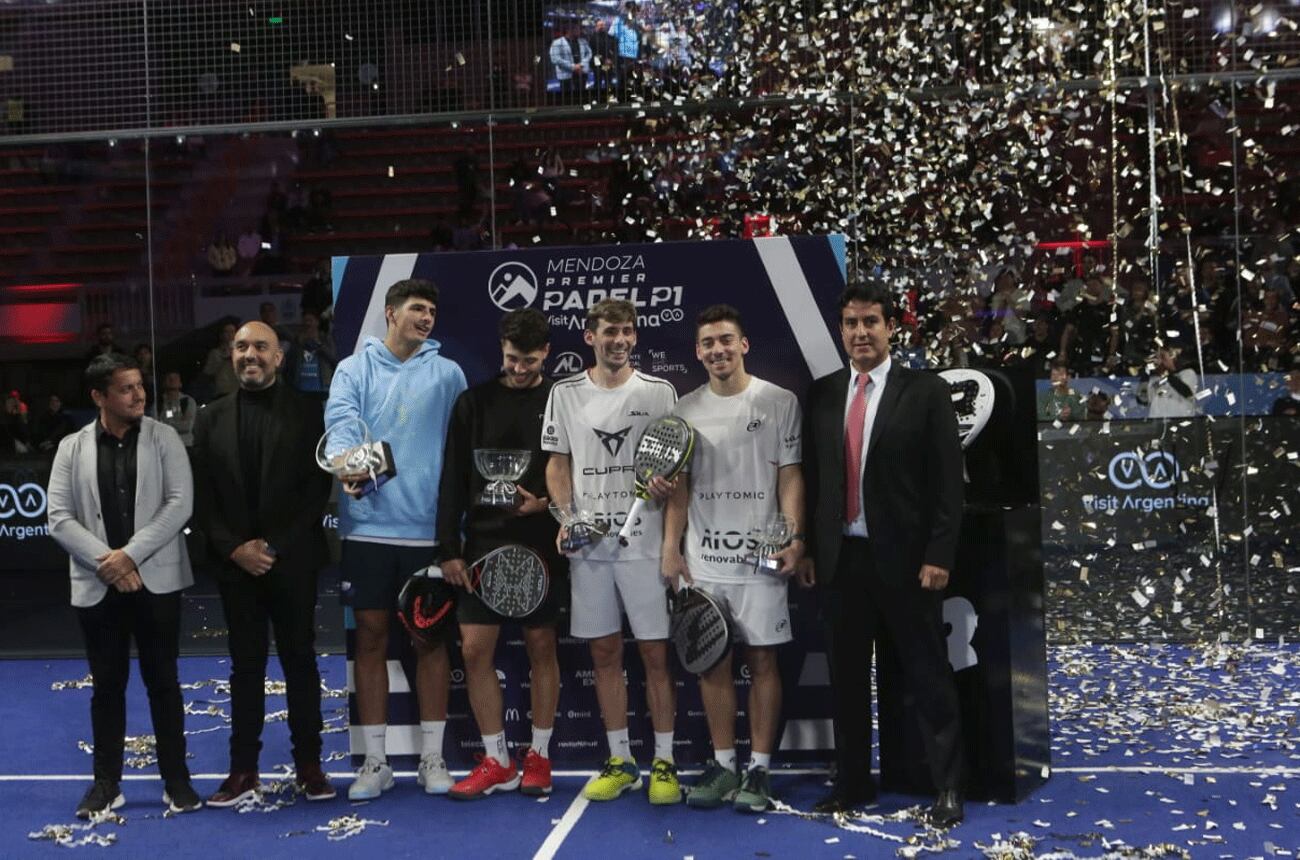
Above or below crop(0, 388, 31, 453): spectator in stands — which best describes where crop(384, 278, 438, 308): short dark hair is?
above

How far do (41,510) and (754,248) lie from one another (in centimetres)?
611

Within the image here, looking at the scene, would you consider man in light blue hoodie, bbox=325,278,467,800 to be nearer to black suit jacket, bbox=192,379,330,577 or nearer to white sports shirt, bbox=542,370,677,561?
black suit jacket, bbox=192,379,330,577

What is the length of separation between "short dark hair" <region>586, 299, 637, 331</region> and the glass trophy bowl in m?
0.94

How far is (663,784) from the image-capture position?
527 centimetres

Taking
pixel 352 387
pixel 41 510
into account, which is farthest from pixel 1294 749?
pixel 41 510

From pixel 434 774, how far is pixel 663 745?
2.97ft

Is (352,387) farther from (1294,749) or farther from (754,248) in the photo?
(1294,749)

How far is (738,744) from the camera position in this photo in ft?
18.7

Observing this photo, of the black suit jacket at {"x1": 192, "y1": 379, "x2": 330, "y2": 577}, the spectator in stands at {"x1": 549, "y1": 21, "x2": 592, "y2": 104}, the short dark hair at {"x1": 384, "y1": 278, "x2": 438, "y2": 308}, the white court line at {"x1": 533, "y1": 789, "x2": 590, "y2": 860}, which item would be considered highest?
the spectator in stands at {"x1": 549, "y1": 21, "x2": 592, "y2": 104}

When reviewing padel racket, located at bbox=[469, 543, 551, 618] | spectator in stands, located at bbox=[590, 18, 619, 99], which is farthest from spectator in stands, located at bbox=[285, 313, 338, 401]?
padel racket, located at bbox=[469, 543, 551, 618]

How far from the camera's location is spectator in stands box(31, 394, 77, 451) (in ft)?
31.3

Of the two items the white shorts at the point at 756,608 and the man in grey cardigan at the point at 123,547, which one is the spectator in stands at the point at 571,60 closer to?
the man in grey cardigan at the point at 123,547

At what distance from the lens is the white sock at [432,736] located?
5.59 metres

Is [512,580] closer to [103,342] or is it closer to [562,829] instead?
[562,829]
